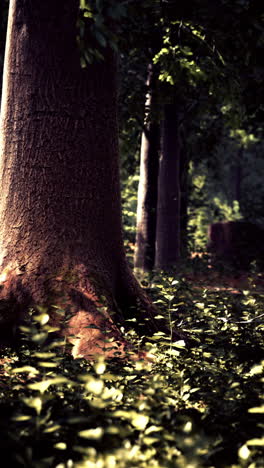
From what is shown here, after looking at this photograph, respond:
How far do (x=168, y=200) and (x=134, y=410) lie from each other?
9923 millimetres

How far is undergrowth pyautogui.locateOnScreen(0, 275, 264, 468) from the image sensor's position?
240cm

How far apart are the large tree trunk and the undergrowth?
612 millimetres

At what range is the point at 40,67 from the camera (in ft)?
16.5

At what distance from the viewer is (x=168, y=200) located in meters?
12.8

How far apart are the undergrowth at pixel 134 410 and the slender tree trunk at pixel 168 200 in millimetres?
7943

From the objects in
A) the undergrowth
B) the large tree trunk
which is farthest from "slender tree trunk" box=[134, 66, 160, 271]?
the undergrowth

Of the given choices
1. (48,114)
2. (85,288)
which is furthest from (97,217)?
(48,114)

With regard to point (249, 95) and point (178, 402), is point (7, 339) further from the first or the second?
point (249, 95)

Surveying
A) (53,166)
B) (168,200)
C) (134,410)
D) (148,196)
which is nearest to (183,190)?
(168,200)

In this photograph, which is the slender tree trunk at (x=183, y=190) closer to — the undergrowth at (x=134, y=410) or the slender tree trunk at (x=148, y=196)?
the slender tree trunk at (x=148, y=196)

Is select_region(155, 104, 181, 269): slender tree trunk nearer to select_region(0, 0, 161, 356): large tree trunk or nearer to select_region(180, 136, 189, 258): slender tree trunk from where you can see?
select_region(180, 136, 189, 258): slender tree trunk

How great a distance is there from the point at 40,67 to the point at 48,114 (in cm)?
48

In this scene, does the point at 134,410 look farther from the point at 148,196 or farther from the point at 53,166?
the point at 148,196

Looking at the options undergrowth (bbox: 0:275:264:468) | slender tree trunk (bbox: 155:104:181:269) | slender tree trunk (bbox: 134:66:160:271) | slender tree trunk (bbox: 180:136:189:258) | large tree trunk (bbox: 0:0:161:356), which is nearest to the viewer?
undergrowth (bbox: 0:275:264:468)
